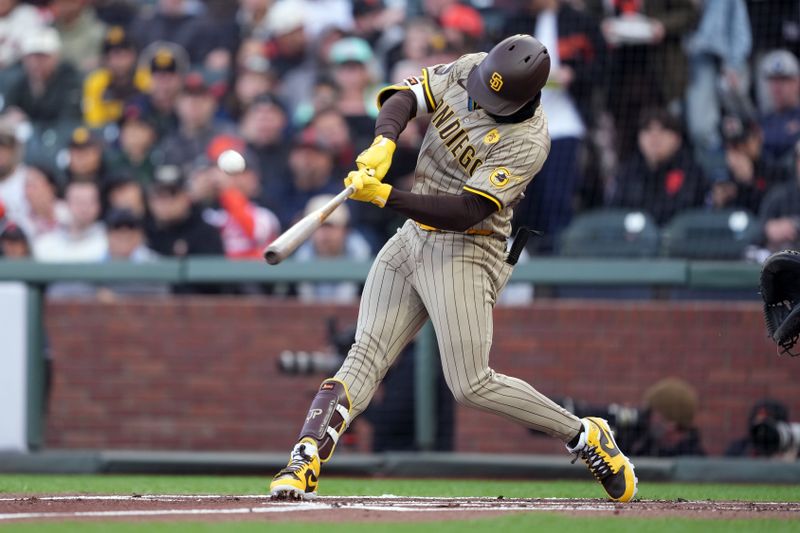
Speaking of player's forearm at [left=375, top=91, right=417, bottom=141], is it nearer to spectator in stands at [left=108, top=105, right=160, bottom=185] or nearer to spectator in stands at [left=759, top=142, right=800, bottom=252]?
spectator in stands at [left=759, top=142, right=800, bottom=252]

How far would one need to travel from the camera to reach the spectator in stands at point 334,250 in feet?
27.9

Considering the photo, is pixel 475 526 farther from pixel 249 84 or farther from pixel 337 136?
pixel 249 84

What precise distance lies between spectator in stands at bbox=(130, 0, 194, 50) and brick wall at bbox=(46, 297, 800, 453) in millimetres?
3466

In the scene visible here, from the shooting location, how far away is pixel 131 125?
1009cm

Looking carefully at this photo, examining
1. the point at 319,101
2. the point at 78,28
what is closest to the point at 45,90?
the point at 78,28

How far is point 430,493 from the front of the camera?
5.86m

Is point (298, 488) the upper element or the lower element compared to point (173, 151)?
lower

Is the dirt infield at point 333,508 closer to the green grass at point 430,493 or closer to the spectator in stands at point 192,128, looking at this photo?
the green grass at point 430,493

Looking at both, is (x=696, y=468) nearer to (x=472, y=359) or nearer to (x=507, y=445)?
(x=507, y=445)

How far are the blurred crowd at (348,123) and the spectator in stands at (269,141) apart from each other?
0.01 m

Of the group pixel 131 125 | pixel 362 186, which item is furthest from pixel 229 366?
pixel 362 186

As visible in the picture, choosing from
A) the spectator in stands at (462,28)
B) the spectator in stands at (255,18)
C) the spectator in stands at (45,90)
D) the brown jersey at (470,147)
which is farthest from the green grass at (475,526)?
the spectator in stands at (45,90)

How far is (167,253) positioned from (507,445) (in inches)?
105

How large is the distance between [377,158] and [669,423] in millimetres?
3480
